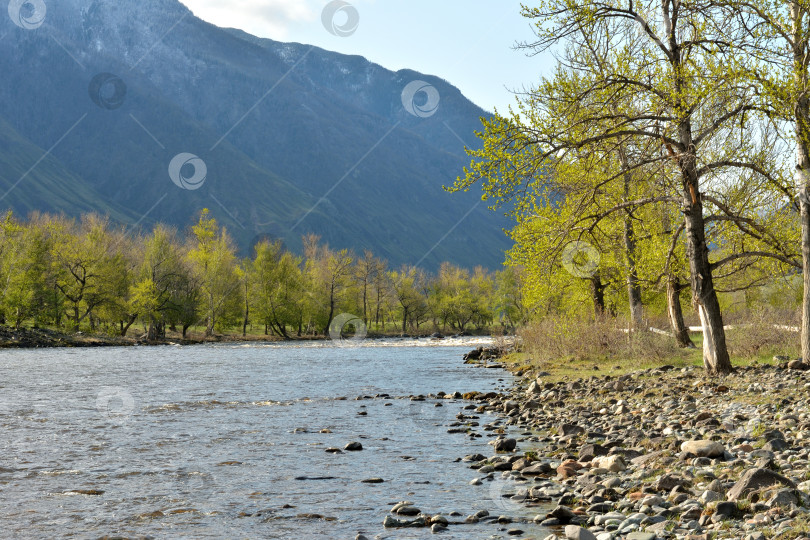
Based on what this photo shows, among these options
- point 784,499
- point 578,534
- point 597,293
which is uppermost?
point 597,293

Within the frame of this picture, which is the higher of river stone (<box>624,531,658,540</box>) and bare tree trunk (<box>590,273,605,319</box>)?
bare tree trunk (<box>590,273,605,319</box>)

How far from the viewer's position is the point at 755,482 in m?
9.09

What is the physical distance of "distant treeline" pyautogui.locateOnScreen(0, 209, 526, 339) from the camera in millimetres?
85312

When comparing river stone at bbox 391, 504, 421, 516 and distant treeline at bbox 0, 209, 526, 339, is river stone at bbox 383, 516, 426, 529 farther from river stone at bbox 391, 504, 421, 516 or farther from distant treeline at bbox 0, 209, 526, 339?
distant treeline at bbox 0, 209, 526, 339

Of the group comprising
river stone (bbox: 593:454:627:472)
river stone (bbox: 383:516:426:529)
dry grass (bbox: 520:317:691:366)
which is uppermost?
dry grass (bbox: 520:317:691:366)

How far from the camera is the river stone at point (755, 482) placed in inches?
353

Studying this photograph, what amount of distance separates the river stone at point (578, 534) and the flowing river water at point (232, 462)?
2.48 feet

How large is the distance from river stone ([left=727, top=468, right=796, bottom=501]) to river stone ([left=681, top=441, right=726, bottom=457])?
93.3 inches

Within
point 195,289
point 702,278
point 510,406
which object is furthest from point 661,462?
point 195,289

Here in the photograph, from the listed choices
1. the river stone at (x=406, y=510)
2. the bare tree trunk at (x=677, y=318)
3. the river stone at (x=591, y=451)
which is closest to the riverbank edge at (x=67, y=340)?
the bare tree trunk at (x=677, y=318)

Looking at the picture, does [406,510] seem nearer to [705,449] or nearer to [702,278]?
[705,449]

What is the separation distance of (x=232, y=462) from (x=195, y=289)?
8816 centimetres

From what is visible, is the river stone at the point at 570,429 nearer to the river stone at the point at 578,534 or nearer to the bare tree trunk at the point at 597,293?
the river stone at the point at 578,534

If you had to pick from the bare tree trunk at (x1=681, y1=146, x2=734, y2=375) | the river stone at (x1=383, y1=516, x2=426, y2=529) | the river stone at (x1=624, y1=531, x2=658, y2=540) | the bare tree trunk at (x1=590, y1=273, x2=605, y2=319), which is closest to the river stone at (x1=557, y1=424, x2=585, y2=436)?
the bare tree trunk at (x1=681, y1=146, x2=734, y2=375)
